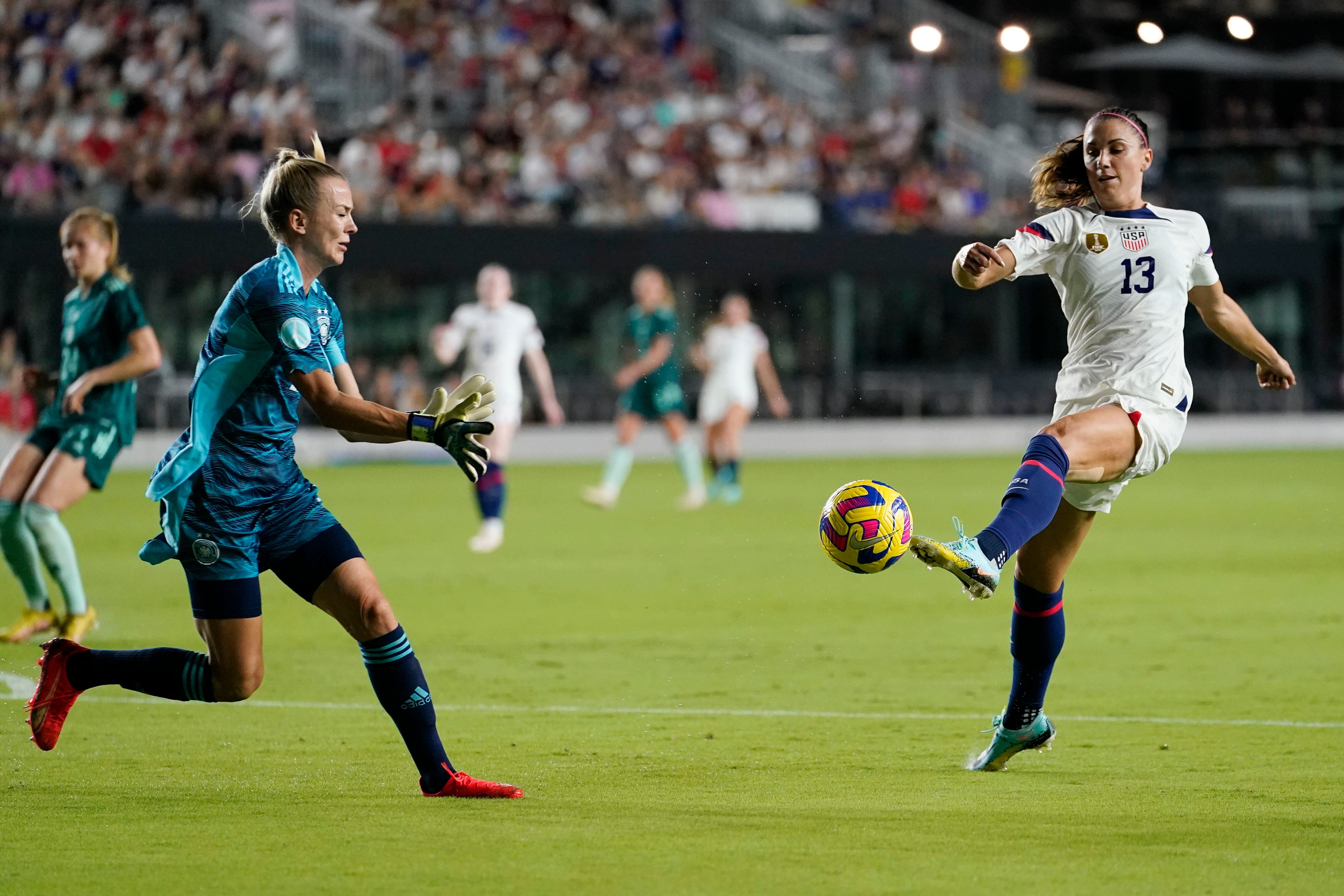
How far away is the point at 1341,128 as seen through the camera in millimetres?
39188

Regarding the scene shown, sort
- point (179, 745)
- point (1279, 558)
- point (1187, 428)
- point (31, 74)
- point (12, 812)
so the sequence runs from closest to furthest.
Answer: point (12, 812) < point (179, 745) < point (1279, 558) < point (31, 74) < point (1187, 428)

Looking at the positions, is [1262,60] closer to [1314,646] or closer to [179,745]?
[1314,646]

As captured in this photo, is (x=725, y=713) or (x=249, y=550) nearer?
(x=249, y=550)

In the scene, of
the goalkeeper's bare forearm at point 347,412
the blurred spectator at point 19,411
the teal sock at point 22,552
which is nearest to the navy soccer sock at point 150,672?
the goalkeeper's bare forearm at point 347,412

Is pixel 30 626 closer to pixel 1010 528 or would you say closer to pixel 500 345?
pixel 1010 528

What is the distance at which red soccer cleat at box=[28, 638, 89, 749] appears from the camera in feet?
19.5

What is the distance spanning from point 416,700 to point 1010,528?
1.92m

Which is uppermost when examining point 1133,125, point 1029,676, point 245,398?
point 1133,125

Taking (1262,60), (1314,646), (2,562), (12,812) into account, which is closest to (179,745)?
(12,812)

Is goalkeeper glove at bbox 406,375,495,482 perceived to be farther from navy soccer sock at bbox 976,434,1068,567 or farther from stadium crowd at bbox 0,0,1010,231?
stadium crowd at bbox 0,0,1010,231

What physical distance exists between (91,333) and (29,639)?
1.70 m

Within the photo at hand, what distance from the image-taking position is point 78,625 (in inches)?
375

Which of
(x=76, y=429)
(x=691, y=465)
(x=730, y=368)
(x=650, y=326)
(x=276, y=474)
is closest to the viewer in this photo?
(x=276, y=474)

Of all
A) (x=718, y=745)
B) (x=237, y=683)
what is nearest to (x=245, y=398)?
(x=237, y=683)
